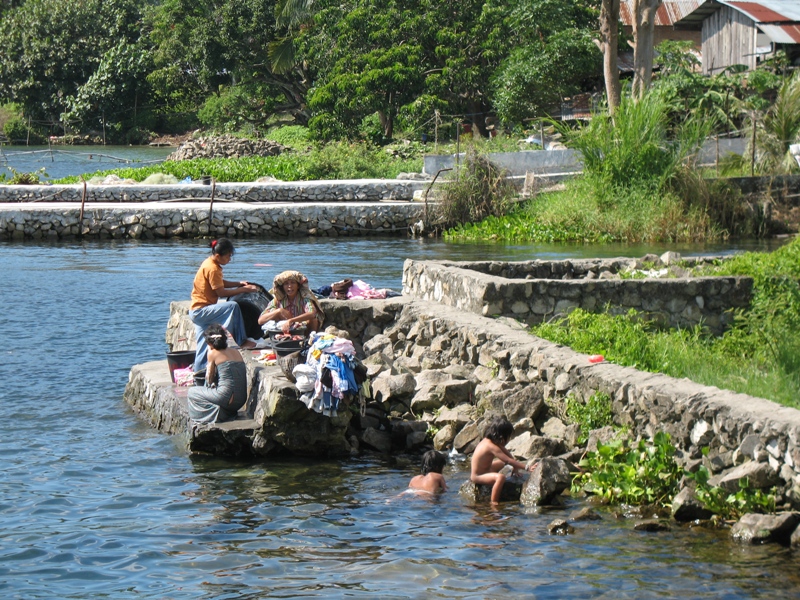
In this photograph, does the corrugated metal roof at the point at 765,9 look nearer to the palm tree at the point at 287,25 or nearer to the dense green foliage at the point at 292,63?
the dense green foliage at the point at 292,63

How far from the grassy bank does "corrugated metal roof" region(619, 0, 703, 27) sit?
2886cm

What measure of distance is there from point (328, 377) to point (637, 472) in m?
2.79

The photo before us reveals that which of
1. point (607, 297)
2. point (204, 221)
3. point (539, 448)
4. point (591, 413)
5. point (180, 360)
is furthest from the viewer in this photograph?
point (204, 221)

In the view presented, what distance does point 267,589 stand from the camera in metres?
6.81

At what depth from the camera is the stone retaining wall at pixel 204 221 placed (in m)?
29.2

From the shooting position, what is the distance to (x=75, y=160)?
182 ft

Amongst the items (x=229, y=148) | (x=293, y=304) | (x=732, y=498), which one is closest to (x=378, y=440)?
(x=293, y=304)

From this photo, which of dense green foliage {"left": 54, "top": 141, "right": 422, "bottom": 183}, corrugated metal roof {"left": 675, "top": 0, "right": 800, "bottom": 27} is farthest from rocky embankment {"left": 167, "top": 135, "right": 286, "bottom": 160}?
corrugated metal roof {"left": 675, "top": 0, "right": 800, "bottom": 27}

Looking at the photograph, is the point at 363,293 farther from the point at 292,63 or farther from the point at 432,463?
the point at 292,63

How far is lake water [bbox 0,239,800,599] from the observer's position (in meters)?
6.77

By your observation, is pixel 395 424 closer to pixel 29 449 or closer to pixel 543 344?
pixel 543 344

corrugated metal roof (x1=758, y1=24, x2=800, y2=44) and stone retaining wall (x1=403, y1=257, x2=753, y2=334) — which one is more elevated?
corrugated metal roof (x1=758, y1=24, x2=800, y2=44)

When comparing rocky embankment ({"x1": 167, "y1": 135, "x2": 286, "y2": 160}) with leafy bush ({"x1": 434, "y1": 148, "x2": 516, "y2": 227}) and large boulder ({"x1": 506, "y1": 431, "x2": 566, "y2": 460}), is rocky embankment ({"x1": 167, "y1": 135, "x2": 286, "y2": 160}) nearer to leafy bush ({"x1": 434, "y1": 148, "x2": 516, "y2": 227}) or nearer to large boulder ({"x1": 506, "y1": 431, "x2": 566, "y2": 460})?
leafy bush ({"x1": 434, "y1": 148, "x2": 516, "y2": 227})

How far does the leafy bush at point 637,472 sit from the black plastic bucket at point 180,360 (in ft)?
15.5
